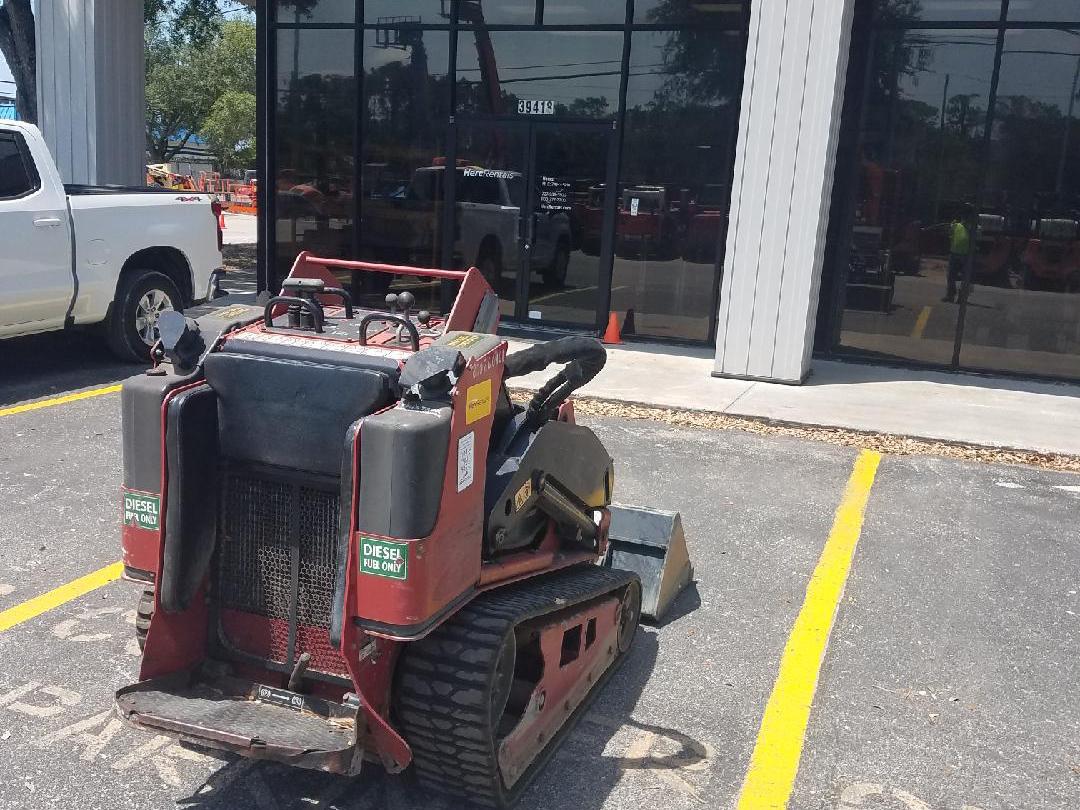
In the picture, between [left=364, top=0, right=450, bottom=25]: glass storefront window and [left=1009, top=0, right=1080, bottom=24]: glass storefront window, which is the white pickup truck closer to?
[left=364, top=0, right=450, bottom=25]: glass storefront window

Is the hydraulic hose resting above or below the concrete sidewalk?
above

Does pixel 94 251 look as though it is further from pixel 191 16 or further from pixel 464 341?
pixel 191 16

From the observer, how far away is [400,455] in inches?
111

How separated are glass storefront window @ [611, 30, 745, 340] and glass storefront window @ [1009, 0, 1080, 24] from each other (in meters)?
2.76

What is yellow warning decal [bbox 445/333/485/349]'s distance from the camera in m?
3.21

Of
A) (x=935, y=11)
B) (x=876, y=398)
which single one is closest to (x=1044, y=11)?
(x=935, y=11)

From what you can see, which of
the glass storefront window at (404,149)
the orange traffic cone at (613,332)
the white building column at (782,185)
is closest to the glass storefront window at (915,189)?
the white building column at (782,185)

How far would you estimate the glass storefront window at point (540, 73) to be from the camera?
11852 mm

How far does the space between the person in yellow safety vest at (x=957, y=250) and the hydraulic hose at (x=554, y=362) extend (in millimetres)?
8314

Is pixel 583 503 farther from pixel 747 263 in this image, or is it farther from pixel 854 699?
pixel 747 263

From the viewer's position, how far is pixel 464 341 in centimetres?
326

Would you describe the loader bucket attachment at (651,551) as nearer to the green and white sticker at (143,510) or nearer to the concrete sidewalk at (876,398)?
the green and white sticker at (143,510)

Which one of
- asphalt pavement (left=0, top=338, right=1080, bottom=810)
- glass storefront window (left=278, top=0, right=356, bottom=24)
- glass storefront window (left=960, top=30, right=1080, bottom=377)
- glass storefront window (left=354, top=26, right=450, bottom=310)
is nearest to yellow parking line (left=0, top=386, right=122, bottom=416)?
asphalt pavement (left=0, top=338, right=1080, bottom=810)

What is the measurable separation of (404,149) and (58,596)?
9.01 metres
